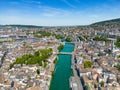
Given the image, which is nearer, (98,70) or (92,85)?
(92,85)

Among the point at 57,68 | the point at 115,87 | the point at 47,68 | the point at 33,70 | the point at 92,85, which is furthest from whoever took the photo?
the point at 57,68

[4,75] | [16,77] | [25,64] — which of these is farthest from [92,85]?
[25,64]

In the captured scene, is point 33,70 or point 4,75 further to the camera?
point 33,70

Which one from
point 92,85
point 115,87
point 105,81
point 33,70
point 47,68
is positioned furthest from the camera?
point 47,68

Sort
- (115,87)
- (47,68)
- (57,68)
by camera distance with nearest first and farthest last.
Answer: (115,87) → (47,68) → (57,68)

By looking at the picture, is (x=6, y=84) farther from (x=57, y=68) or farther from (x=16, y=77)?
(x=57, y=68)

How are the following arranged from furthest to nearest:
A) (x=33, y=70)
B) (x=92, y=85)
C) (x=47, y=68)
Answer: (x=47, y=68)
(x=33, y=70)
(x=92, y=85)

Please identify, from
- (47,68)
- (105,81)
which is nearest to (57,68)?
(47,68)

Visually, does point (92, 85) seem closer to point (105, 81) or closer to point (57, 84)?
point (105, 81)
